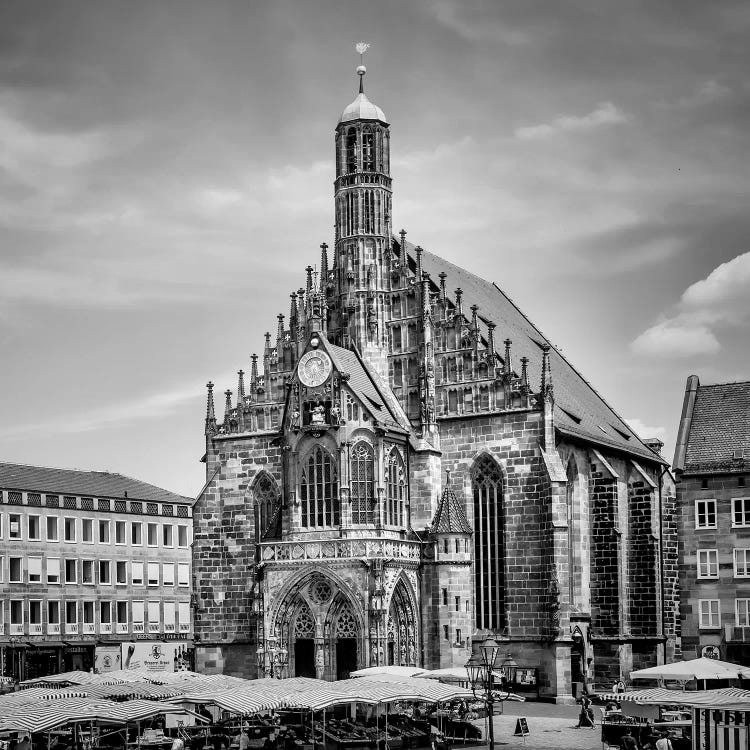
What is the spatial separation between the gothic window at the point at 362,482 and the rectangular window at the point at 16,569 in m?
36.8

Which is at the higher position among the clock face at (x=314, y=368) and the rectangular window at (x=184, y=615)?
the clock face at (x=314, y=368)

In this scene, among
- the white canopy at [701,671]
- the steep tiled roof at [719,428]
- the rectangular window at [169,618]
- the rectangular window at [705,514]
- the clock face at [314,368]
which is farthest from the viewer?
the rectangular window at [169,618]

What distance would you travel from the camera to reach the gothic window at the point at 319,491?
216ft

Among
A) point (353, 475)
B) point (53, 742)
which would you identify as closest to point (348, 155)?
point (353, 475)

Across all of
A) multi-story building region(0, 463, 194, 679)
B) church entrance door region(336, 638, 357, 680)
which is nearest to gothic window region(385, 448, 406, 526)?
church entrance door region(336, 638, 357, 680)

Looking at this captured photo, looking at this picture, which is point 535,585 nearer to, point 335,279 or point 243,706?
point 335,279

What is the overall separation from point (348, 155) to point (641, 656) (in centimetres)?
2937

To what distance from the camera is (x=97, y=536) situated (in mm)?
99000

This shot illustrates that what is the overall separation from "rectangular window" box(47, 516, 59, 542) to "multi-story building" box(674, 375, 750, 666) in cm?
4238

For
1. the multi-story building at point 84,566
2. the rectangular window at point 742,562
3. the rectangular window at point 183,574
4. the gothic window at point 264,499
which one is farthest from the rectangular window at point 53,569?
the rectangular window at point 742,562

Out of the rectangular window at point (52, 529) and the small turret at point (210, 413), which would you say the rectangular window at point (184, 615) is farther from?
the small turret at point (210, 413)

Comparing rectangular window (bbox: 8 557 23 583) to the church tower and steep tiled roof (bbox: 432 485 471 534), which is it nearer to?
the church tower

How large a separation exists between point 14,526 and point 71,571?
6021mm

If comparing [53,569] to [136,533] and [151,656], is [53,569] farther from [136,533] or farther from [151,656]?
[151,656]
